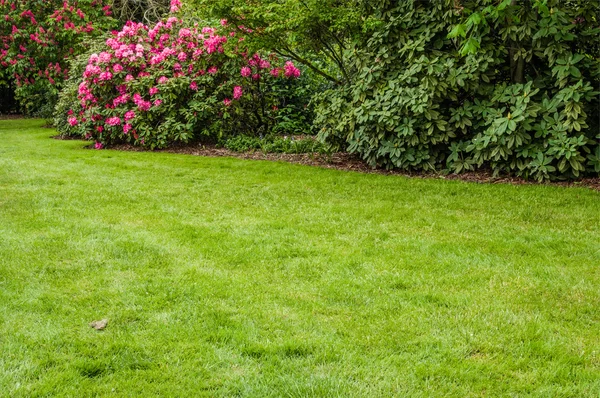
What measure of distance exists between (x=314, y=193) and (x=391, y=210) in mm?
1172

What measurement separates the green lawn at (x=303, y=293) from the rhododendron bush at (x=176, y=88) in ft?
13.7

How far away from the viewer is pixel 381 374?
262cm

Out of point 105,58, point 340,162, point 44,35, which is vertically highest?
point 44,35

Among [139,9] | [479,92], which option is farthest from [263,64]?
[139,9]

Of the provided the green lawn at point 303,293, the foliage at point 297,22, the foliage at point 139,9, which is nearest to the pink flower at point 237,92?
the foliage at point 297,22

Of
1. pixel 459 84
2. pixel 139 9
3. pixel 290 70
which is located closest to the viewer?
pixel 459 84

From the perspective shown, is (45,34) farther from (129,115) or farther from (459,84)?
(459,84)

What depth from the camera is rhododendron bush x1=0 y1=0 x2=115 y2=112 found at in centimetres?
1498

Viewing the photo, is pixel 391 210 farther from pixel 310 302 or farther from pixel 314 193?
pixel 310 302

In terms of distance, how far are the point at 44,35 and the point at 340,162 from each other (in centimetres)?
1077

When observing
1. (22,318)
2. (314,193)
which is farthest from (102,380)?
(314,193)

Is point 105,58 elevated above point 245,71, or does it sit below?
above

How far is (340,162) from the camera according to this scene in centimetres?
858

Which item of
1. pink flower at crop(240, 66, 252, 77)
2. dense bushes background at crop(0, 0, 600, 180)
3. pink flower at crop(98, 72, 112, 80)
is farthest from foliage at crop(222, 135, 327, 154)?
pink flower at crop(98, 72, 112, 80)
